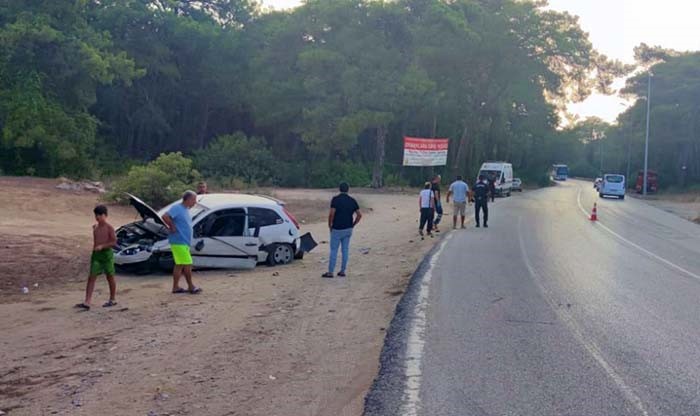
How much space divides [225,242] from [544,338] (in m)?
7.46

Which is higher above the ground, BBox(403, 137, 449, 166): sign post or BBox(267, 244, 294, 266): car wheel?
BBox(403, 137, 449, 166): sign post

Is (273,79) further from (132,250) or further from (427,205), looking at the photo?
(132,250)

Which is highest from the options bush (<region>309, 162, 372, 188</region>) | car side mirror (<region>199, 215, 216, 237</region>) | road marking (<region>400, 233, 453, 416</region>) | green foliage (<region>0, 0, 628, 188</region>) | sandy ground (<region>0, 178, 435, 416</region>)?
green foliage (<region>0, 0, 628, 188</region>)

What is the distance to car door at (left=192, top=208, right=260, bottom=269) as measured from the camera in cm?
1350

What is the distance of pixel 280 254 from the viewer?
14711 millimetres

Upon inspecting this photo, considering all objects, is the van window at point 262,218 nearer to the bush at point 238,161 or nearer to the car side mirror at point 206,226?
the car side mirror at point 206,226

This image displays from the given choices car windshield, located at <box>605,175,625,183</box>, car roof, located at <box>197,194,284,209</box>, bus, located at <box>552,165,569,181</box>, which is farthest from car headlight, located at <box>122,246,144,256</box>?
bus, located at <box>552,165,569,181</box>

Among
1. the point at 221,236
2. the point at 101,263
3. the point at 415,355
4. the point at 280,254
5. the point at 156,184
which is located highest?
the point at 156,184

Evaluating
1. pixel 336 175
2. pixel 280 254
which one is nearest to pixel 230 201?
pixel 280 254

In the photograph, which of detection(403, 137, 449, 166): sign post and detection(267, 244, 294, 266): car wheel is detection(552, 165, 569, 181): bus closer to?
detection(403, 137, 449, 166): sign post

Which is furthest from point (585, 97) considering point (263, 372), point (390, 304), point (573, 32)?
point (263, 372)

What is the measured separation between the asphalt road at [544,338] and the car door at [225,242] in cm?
351

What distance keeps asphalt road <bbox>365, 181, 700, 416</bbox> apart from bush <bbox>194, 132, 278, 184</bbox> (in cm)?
3236

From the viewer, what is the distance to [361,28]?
46.3 meters
